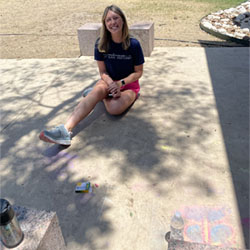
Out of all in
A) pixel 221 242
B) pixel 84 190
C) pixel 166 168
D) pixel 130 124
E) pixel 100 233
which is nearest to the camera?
pixel 221 242

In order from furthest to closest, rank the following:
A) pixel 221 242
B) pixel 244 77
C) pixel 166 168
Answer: pixel 244 77 → pixel 166 168 → pixel 221 242

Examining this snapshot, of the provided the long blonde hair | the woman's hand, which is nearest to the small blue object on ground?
the woman's hand

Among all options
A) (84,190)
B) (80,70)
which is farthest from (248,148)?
(80,70)

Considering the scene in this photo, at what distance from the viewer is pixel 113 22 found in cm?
334

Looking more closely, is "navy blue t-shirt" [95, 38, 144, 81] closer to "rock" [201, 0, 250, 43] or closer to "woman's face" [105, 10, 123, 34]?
"woman's face" [105, 10, 123, 34]

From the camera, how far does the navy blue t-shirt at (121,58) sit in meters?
3.58

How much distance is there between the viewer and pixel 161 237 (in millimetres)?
2168

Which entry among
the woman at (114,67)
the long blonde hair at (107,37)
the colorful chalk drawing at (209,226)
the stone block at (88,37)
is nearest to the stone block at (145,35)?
→ the stone block at (88,37)

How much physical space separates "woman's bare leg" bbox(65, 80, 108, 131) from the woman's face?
2.35 feet

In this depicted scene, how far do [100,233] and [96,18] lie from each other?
9.35m

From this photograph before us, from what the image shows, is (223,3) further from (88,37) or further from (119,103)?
(119,103)

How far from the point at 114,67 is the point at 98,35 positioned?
2.81 meters

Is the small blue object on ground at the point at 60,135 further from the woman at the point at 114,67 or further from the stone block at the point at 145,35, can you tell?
the stone block at the point at 145,35

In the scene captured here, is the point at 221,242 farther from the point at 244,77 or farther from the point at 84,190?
the point at 244,77
